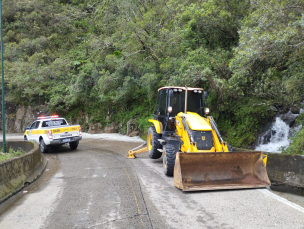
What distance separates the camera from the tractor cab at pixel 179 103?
32.9ft

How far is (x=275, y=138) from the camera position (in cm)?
1486

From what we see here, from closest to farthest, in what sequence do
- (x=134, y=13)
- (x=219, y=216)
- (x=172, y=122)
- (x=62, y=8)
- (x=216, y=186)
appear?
(x=219, y=216) → (x=216, y=186) → (x=172, y=122) → (x=134, y=13) → (x=62, y=8)

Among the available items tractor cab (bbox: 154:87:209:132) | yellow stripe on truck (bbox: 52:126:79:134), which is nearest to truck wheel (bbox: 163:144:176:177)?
tractor cab (bbox: 154:87:209:132)

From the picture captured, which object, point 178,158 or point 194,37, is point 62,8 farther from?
point 178,158

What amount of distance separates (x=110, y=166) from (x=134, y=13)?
15.9 metres

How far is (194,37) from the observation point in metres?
18.3

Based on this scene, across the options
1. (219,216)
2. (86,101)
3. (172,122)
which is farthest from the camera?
(86,101)

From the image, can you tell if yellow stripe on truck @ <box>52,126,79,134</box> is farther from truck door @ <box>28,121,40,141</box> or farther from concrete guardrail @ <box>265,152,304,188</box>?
concrete guardrail @ <box>265,152,304,188</box>

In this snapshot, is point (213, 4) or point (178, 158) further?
point (213, 4)

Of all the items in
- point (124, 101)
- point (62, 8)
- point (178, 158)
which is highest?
point (62, 8)

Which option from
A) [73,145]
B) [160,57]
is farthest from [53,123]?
[160,57]

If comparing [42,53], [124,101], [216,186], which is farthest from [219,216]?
[42,53]

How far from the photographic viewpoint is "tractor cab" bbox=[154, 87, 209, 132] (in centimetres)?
1002

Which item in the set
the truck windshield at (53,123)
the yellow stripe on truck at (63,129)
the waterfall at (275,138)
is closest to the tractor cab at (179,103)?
the waterfall at (275,138)
